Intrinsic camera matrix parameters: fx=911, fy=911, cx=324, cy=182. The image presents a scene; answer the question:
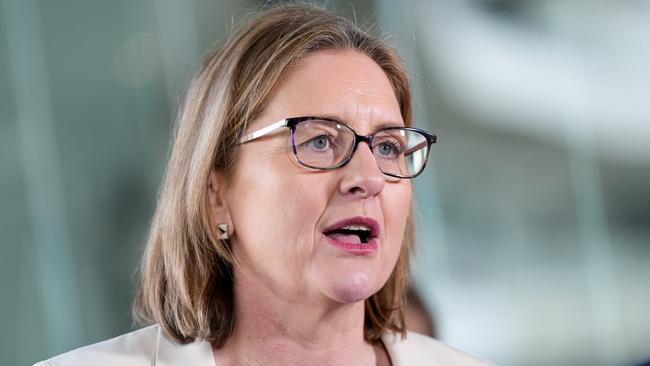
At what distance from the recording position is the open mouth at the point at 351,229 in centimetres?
158

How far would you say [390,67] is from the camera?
6.21ft

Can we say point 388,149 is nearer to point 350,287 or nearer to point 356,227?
point 356,227

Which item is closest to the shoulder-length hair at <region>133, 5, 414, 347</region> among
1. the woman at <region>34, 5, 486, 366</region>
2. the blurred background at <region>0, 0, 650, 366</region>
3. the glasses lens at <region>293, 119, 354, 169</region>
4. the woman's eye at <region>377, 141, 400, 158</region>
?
the woman at <region>34, 5, 486, 366</region>

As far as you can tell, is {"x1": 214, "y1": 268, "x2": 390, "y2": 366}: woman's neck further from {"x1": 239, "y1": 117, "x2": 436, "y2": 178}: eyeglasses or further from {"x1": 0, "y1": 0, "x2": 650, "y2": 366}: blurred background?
{"x1": 0, "y1": 0, "x2": 650, "y2": 366}: blurred background

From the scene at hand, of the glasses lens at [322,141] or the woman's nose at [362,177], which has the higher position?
the glasses lens at [322,141]

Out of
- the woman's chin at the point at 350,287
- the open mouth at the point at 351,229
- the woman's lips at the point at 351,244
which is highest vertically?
the open mouth at the point at 351,229

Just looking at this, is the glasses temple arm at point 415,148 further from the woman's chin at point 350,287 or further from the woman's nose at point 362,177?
the woman's chin at point 350,287

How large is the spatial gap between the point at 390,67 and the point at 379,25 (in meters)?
0.18

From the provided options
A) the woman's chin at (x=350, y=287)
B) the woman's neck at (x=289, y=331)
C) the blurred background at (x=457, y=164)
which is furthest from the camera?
the blurred background at (x=457, y=164)

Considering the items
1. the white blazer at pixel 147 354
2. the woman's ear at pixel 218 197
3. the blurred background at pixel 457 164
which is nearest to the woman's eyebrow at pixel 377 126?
the woman's ear at pixel 218 197

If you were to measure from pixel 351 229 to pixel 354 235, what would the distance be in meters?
0.02

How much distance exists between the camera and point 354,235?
5.28 ft

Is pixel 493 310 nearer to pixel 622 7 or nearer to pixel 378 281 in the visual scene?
pixel 622 7

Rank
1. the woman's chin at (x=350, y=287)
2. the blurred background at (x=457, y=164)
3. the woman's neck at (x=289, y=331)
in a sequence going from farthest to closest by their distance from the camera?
the blurred background at (x=457, y=164)
the woman's neck at (x=289, y=331)
the woman's chin at (x=350, y=287)
